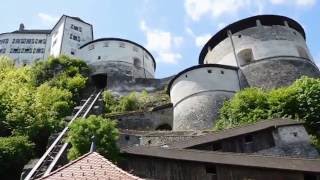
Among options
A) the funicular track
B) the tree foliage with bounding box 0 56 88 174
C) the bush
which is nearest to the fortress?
the funicular track

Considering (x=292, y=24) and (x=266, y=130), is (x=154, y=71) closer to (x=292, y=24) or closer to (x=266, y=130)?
(x=292, y=24)

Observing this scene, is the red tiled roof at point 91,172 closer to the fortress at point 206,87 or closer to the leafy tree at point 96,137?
the leafy tree at point 96,137

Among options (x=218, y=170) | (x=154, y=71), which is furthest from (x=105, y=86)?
(x=218, y=170)

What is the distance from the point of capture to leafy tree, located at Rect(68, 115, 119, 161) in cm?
1830

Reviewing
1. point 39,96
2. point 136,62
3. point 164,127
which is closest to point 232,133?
point 164,127

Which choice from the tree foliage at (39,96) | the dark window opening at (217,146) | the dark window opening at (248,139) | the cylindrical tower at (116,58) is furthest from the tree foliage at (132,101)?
the dark window opening at (248,139)

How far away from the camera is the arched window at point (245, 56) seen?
3609 centimetres

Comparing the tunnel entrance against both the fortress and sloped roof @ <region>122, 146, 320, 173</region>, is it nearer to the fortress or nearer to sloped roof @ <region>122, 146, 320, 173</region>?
the fortress

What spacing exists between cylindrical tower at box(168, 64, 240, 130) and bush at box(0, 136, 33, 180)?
460 inches

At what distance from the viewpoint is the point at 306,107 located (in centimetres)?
2602

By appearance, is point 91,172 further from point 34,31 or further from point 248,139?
point 34,31

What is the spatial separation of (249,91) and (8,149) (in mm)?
14972

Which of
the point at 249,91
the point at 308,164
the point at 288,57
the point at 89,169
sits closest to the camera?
the point at 89,169

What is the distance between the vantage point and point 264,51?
117ft
